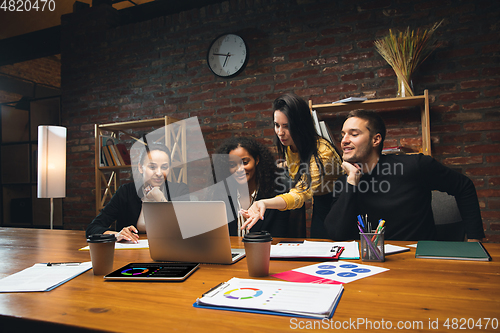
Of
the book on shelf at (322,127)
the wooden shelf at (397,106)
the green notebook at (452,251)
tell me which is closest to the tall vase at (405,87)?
the wooden shelf at (397,106)

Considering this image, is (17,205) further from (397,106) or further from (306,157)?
(397,106)

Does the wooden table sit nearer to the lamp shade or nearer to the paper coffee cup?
the paper coffee cup

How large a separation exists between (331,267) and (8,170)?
16.8ft

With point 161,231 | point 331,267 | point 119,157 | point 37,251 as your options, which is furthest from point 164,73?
point 331,267

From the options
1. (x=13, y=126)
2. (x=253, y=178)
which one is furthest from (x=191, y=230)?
(x=13, y=126)

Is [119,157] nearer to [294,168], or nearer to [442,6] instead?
[294,168]

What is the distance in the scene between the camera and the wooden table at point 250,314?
52 centimetres

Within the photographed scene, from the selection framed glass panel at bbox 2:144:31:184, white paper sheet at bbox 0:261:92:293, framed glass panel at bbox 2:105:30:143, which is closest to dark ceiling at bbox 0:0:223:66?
framed glass panel at bbox 2:105:30:143

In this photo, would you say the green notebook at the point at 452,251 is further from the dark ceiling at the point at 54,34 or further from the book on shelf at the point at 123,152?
the dark ceiling at the point at 54,34

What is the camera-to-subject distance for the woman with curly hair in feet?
6.51

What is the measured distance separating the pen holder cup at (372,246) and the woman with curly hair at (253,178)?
1.04 meters

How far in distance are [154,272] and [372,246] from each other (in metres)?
0.60

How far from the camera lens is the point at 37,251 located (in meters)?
1.22

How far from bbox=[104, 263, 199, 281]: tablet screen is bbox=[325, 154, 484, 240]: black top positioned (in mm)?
834
